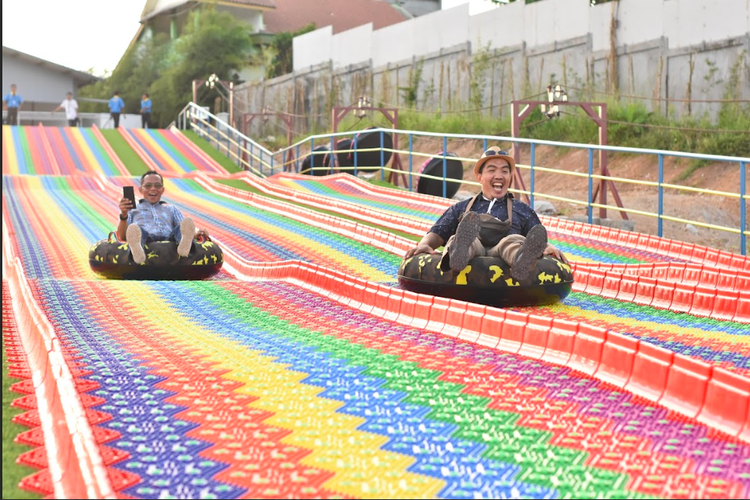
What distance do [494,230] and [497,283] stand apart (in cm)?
39

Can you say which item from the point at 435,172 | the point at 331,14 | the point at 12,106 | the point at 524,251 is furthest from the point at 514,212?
the point at 331,14

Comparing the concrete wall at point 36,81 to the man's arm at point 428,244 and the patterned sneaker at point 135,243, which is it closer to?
the patterned sneaker at point 135,243

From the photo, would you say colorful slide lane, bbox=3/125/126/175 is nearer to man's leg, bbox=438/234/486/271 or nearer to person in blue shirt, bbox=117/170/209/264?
person in blue shirt, bbox=117/170/209/264

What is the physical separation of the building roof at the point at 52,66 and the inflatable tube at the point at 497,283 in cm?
3118

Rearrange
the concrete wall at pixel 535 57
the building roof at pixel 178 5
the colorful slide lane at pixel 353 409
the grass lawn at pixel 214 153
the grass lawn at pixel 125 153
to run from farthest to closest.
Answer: the building roof at pixel 178 5
the grass lawn at pixel 214 153
the grass lawn at pixel 125 153
the concrete wall at pixel 535 57
the colorful slide lane at pixel 353 409

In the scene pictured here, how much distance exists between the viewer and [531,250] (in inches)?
241

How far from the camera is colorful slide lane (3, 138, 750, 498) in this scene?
299cm

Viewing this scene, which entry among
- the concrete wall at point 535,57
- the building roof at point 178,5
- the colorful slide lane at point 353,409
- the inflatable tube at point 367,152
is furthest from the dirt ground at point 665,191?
the building roof at point 178,5

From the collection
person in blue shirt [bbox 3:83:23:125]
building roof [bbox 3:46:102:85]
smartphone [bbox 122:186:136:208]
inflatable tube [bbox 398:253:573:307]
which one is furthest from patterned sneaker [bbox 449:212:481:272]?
building roof [bbox 3:46:102:85]

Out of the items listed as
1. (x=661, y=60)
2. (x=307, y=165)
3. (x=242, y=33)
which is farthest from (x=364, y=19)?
(x=661, y=60)

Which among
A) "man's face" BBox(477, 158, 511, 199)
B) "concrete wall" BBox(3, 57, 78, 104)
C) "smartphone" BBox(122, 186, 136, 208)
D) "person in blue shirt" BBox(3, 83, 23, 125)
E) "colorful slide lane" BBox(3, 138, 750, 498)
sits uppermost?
"concrete wall" BBox(3, 57, 78, 104)

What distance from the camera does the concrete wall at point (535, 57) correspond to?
1875cm

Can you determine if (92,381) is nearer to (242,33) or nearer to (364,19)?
(242,33)

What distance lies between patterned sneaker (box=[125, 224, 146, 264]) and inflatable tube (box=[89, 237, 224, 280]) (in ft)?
0.16
